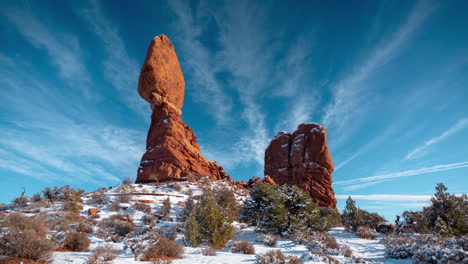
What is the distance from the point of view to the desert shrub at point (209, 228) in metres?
9.98

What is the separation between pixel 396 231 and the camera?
15.5m

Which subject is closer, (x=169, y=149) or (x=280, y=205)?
(x=280, y=205)

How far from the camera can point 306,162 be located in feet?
136

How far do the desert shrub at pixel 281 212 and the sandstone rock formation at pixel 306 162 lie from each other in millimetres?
23770

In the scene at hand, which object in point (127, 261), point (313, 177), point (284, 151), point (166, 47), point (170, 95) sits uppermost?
point (166, 47)

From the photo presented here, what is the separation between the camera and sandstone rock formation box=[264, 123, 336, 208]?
3875cm

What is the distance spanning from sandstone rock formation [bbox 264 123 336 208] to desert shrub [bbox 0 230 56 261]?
120 feet

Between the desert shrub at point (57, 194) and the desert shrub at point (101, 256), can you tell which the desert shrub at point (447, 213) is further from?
the desert shrub at point (57, 194)

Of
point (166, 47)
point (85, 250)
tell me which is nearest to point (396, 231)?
point (85, 250)

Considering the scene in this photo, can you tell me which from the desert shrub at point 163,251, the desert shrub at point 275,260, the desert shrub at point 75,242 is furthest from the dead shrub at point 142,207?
the desert shrub at point 275,260

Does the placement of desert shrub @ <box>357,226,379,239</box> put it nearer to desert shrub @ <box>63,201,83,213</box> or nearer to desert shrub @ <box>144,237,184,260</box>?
desert shrub @ <box>144,237,184,260</box>

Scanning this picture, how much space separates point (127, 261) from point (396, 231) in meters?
17.2

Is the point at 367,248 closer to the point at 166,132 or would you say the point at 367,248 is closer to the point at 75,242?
the point at 75,242

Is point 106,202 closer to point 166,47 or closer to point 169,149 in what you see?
point 169,149
